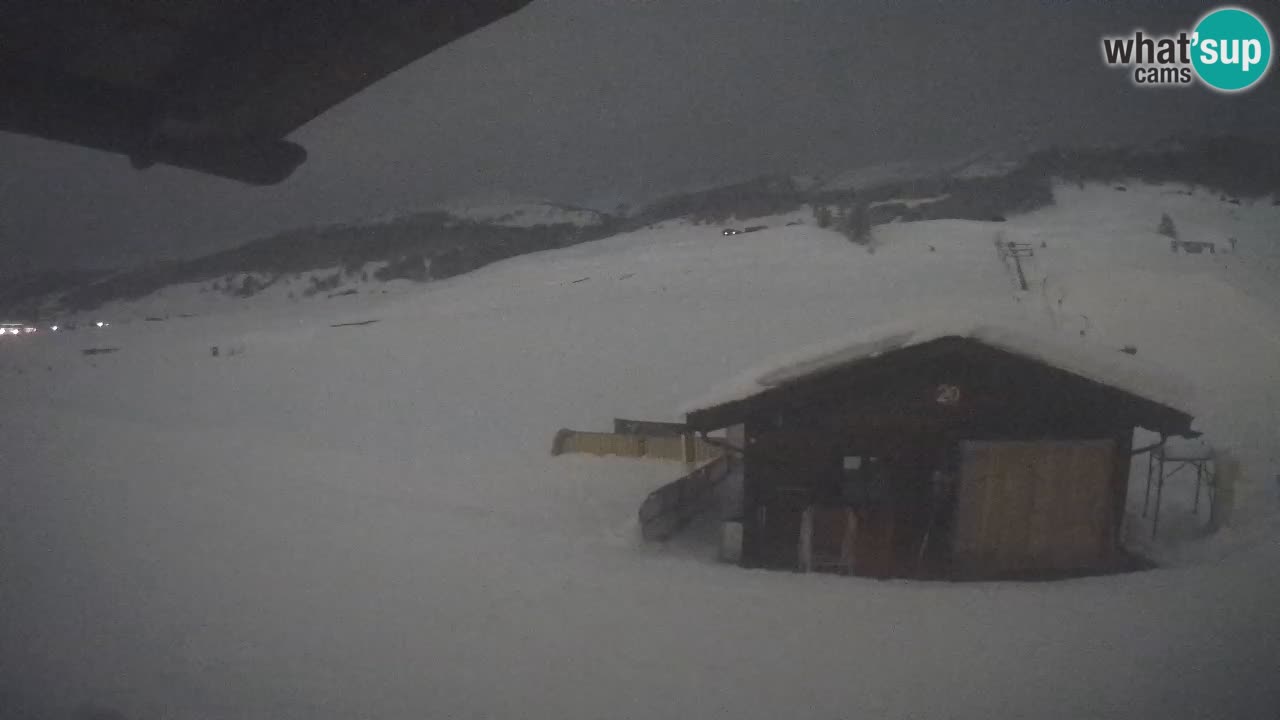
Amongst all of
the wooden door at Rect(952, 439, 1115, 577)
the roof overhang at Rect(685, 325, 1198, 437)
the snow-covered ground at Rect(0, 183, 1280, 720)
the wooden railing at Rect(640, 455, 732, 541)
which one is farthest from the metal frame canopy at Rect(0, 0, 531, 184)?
the wooden door at Rect(952, 439, 1115, 577)

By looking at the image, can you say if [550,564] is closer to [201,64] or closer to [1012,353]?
[201,64]

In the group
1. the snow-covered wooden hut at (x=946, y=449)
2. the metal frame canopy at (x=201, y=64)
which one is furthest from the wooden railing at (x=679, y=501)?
the metal frame canopy at (x=201, y=64)

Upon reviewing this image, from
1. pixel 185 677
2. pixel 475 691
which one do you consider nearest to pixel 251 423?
pixel 185 677

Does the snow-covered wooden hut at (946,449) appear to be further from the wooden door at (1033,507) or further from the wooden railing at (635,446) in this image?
the wooden railing at (635,446)

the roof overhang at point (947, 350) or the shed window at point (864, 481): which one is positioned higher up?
the roof overhang at point (947, 350)

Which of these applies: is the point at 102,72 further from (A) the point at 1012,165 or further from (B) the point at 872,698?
(A) the point at 1012,165
